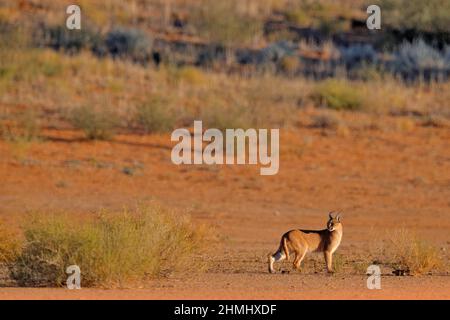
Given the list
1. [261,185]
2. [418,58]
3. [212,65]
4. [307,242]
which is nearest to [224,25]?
[212,65]

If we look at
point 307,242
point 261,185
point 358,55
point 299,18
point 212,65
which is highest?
point 299,18

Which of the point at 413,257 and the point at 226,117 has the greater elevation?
the point at 226,117

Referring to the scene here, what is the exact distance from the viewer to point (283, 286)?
40.7 feet

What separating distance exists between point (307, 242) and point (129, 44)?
75.3 ft

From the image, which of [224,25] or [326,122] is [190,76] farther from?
[224,25]

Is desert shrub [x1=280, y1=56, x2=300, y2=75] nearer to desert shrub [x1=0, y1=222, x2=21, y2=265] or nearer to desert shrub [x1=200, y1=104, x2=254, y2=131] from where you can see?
desert shrub [x1=200, y1=104, x2=254, y2=131]

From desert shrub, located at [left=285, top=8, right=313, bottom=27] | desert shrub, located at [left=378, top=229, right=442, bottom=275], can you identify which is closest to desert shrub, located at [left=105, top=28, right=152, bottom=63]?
desert shrub, located at [left=285, top=8, right=313, bottom=27]

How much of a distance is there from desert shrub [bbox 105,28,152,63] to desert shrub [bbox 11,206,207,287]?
70.0 ft

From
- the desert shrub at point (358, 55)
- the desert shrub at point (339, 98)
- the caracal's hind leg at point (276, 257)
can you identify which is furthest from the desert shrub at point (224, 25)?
the caracal's hind leg at point (276, 257)

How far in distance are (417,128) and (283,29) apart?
14.7m

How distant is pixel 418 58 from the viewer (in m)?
34.2

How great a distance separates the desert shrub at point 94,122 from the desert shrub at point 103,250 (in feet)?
39.3

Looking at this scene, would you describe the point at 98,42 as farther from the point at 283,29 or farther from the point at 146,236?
the point at 146,236
